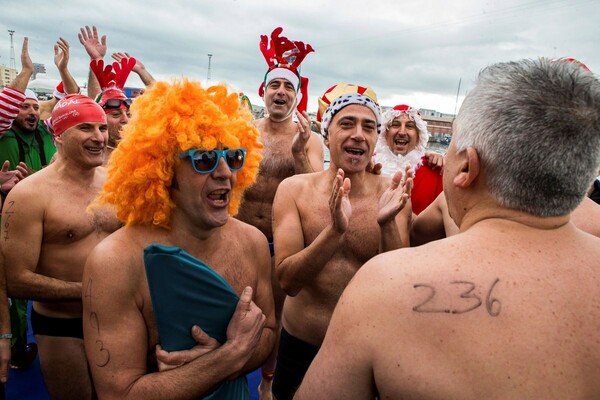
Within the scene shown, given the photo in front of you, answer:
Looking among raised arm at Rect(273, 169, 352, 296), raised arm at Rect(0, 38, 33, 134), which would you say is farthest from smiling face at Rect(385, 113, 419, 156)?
raised arm at Rect(0, 38, 33, 134)

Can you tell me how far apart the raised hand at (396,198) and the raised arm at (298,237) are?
221 mm

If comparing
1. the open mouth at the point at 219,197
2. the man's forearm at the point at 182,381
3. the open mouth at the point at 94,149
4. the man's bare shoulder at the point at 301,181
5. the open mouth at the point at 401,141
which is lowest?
the man's forearm at the point at 182,381

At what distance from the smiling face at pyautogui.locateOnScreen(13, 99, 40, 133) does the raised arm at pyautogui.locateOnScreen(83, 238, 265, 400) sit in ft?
14.9

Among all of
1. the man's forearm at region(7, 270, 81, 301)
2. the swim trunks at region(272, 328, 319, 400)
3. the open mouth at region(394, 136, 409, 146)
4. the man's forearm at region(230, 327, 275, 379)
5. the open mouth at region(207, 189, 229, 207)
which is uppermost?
the open mouth at region(394, 136, 409, 146)

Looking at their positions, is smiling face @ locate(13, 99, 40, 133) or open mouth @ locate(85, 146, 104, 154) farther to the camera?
smiling face @ locate(13, 99, 40, 133)

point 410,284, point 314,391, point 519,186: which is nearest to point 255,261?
point 314,391

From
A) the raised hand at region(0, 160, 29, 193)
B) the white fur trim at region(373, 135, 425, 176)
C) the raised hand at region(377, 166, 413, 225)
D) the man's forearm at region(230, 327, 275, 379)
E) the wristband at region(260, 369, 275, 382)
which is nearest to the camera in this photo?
the man's forearm at region(230, 327, 275, 379)

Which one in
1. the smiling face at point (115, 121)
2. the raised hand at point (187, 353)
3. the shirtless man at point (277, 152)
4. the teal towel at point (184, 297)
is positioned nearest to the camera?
the teal towel at point (184, 297)

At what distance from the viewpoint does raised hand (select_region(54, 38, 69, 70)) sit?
5653 mm

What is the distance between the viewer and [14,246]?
2590mm

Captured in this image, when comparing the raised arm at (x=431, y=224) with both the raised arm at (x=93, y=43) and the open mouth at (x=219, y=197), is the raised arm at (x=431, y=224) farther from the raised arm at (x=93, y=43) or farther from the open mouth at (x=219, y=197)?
the raised arm at (x=93, y=43)

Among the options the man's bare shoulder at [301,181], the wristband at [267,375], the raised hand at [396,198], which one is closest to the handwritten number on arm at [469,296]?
the raised hand at [396,198]

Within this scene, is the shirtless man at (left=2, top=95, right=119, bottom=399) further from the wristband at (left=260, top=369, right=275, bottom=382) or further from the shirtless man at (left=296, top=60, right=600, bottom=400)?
the shirtless man at (left=296, top=60, right=600, bottom=400)

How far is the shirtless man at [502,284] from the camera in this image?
3.29ft
